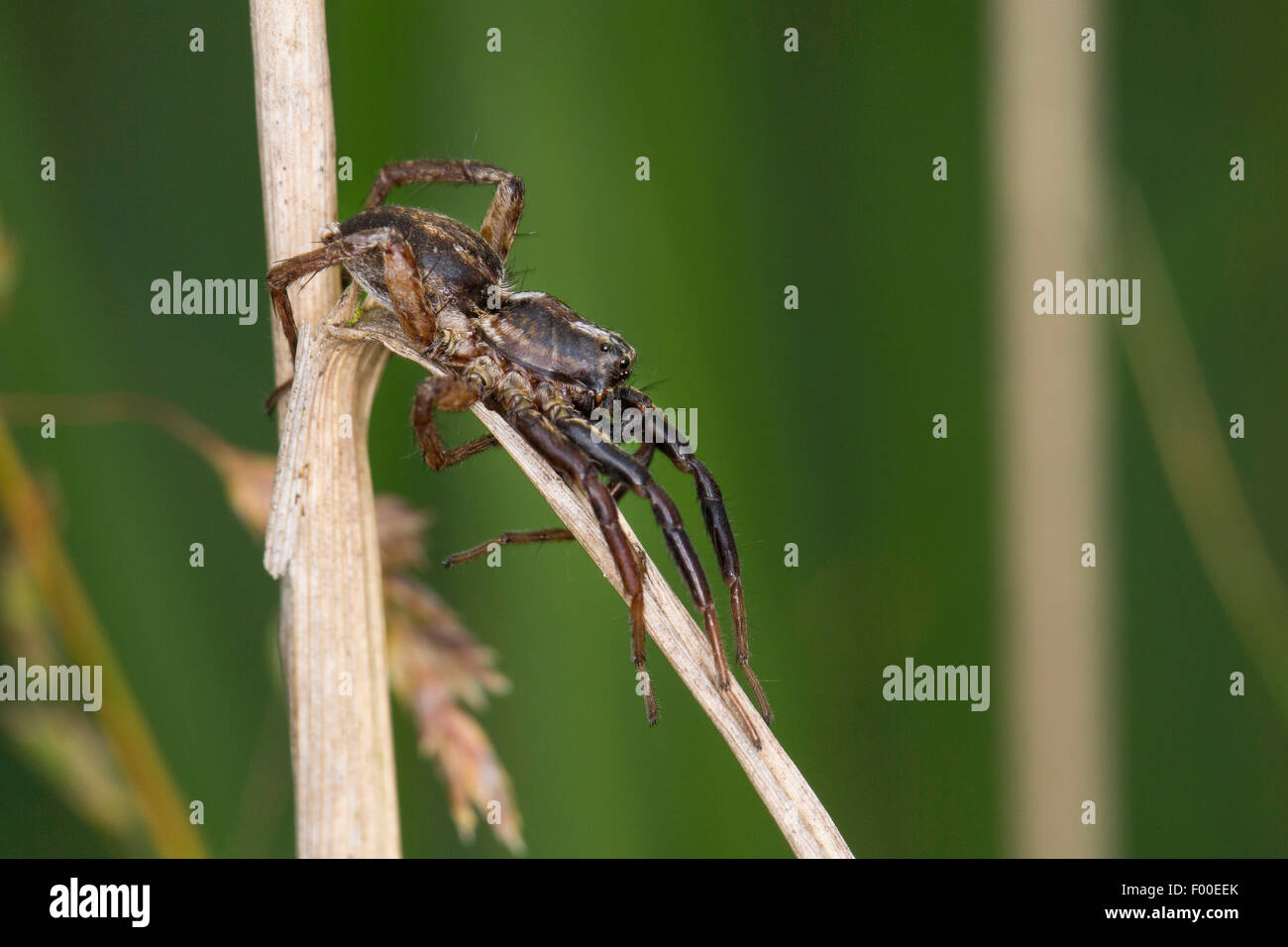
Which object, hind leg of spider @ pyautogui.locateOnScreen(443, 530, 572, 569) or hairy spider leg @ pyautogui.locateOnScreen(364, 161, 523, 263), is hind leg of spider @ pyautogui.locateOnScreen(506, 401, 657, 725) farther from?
hairy spider leg @ pyautogui.locateOnScreen(364, 161, 523, 263)

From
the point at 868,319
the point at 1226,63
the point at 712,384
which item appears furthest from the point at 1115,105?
the point at 712,384

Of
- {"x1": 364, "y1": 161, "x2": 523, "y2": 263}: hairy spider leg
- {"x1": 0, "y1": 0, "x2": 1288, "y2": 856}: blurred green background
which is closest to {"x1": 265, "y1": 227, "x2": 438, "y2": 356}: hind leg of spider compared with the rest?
{"x1": 0, "y1": 0, "x2": 1288, "y2": 856}: blurred green background

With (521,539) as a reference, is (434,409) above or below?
above

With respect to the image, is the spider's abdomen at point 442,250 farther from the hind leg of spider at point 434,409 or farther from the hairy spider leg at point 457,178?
the hind leg of spider at point 434,409

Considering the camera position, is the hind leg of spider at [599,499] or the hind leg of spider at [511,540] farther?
the hind leg of spider at [511,540]

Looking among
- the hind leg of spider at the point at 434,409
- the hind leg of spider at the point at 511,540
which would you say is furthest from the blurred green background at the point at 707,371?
the hind leg of spider at the point at 434,409

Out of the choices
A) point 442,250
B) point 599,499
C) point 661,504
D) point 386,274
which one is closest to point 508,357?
point 442,250

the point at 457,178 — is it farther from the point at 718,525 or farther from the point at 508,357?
the point at 718,525
